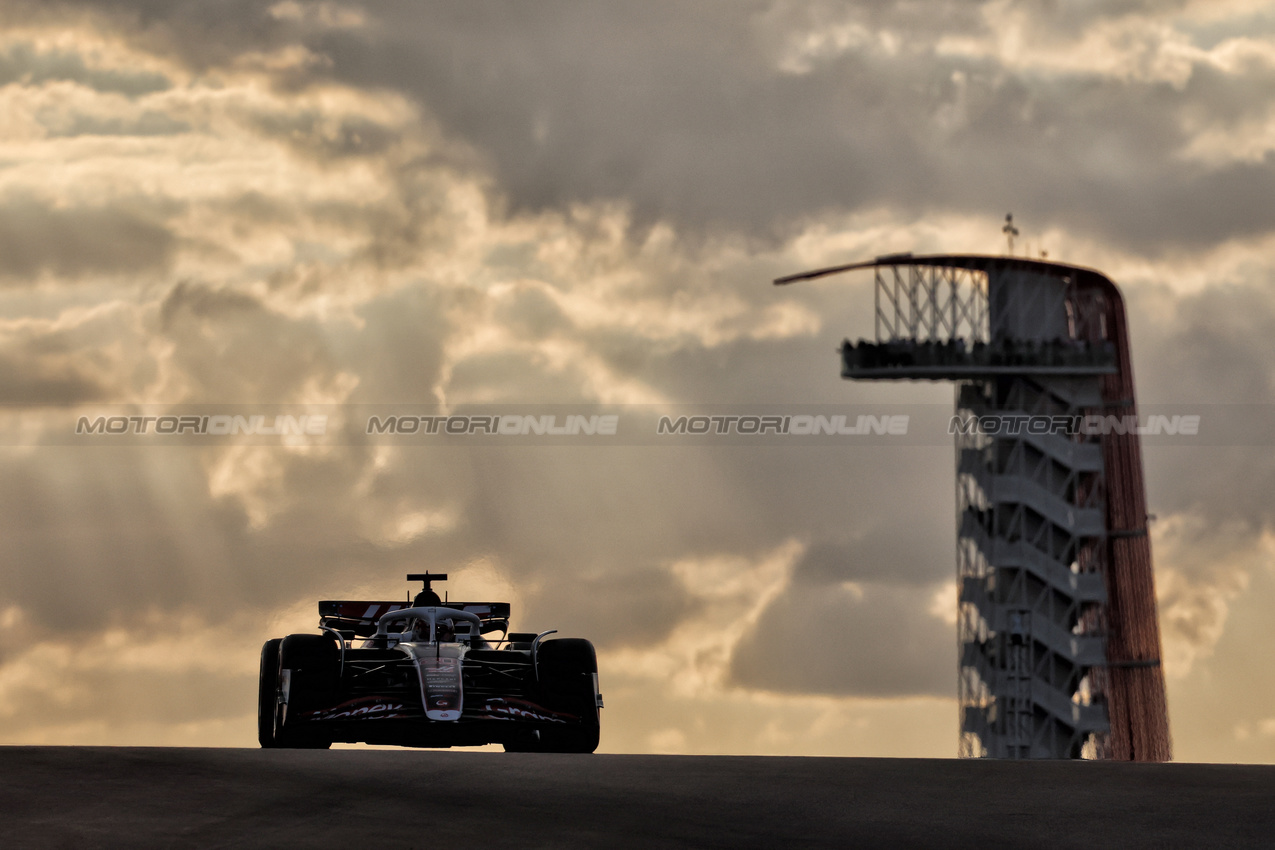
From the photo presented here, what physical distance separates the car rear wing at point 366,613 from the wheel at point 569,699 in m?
3.11

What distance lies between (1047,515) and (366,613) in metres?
51.7

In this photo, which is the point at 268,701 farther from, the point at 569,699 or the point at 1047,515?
the point at 1047,515

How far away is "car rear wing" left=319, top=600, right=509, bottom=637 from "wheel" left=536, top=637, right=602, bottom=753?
123 inches

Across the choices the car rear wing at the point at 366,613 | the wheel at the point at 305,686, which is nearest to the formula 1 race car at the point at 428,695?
the wheel at the point at 305,686

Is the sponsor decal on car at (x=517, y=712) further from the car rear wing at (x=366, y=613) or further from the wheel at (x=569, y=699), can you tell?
the car rear wing at (x=366, y=613)

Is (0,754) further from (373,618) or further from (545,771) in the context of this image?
(373,618)

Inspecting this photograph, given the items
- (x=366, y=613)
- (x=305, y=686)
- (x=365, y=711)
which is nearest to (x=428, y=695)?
(x=365, y=711)

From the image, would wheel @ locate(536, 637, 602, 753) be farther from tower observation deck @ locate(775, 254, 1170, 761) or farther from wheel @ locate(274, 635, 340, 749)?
tower observation deck @ locate(775, 254, 1170, 761)

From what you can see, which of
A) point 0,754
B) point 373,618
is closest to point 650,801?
point 0,754

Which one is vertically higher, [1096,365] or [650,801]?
[1096,365]

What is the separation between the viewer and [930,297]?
225ft

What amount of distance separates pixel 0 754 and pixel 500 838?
6855 millimetres

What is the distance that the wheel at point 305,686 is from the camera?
19656mm

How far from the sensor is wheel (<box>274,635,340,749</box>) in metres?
19.7
